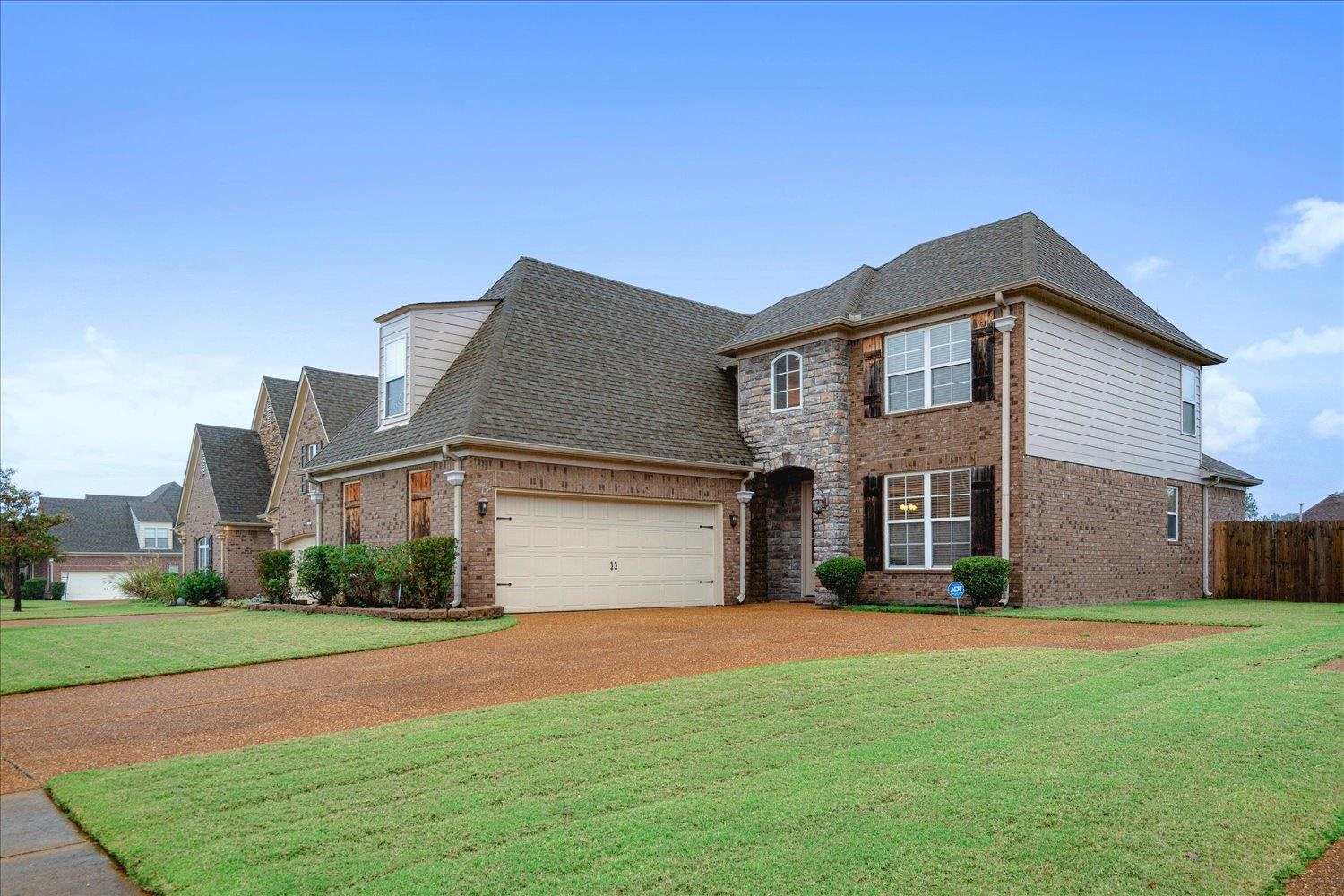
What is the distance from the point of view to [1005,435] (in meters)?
15.0

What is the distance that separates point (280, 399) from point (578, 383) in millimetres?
18896

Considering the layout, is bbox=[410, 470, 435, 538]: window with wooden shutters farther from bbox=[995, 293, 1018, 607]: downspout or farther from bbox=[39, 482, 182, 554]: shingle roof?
bbox=[39, 482, 182, 554]: shingle roof

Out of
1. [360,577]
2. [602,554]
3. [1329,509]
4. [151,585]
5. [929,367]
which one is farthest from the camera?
[1329,509]

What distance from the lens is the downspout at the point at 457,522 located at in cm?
1566

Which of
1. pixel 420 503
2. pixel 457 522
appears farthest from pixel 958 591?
pixel 420 503

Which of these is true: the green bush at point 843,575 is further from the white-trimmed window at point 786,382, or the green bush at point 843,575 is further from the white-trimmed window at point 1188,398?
the white-trimmed window at point 1188,398

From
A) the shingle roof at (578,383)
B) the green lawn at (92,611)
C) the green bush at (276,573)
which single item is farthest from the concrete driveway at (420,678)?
the green lawn at (92,611)

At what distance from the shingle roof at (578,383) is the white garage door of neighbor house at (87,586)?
3486 cm

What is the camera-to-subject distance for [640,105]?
20.7 m

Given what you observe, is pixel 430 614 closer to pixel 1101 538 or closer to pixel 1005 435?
pixel 1005 435

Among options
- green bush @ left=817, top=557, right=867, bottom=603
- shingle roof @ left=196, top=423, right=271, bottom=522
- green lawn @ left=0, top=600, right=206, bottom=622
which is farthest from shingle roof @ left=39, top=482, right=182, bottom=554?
green bush @ left=817, top=557, right=867, bottom=603

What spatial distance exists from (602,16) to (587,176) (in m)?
5.65

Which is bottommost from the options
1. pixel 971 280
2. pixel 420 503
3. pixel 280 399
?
pixel 420 503

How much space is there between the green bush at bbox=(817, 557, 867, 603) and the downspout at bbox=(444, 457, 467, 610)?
658cm
